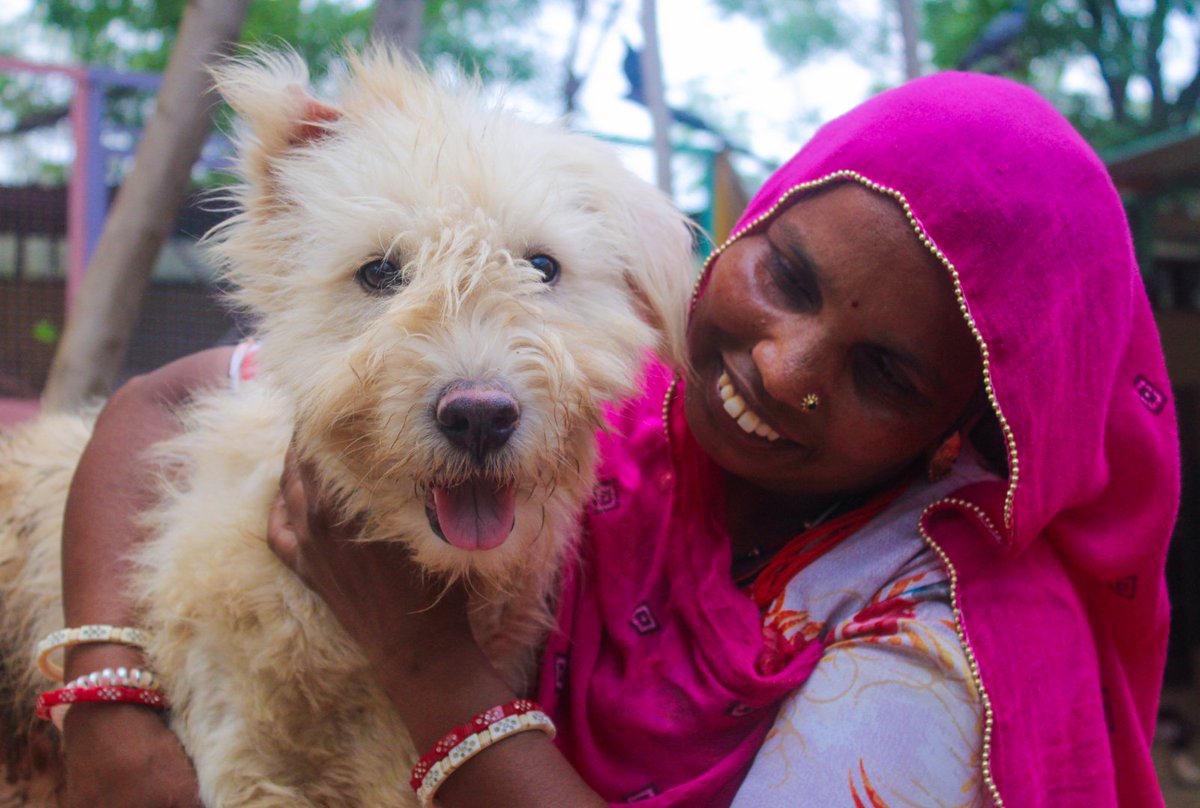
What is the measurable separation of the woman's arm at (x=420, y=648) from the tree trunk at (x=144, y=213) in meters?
2.18

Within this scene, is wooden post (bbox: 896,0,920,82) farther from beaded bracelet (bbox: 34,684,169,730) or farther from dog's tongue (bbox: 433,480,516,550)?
beaded bracelet (bbox: 34,684,169,730)

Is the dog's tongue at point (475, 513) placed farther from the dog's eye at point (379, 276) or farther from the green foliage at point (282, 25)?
the green foliage at point (282, 25)

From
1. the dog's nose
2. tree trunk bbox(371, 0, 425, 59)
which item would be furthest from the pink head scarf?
tree trunk bbox(371, 0, 425, 59)

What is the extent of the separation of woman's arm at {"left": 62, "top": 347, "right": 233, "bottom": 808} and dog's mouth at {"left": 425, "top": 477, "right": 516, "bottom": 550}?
79 centimetres

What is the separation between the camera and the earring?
2031 millimetres

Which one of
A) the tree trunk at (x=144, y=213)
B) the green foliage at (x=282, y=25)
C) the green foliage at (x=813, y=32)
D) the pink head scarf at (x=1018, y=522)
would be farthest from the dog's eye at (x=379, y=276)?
the green foliage at (x=813, y=32)

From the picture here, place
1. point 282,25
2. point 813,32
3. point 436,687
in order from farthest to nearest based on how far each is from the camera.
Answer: point 813,32 < point 282,25 < point 436,687

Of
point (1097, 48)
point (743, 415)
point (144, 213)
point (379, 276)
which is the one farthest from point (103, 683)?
point (1097, 48)

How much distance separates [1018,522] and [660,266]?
887mm

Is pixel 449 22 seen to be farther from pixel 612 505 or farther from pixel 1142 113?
pixel 612 505

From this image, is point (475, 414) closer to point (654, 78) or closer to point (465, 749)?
point (465, 749)

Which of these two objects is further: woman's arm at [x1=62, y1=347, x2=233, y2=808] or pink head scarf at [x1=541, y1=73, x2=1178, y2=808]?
woman's arm at [x1=62, y1=347, x2=233, y2=808]

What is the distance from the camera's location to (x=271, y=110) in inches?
75.5

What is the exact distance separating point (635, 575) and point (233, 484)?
3.05 ft
